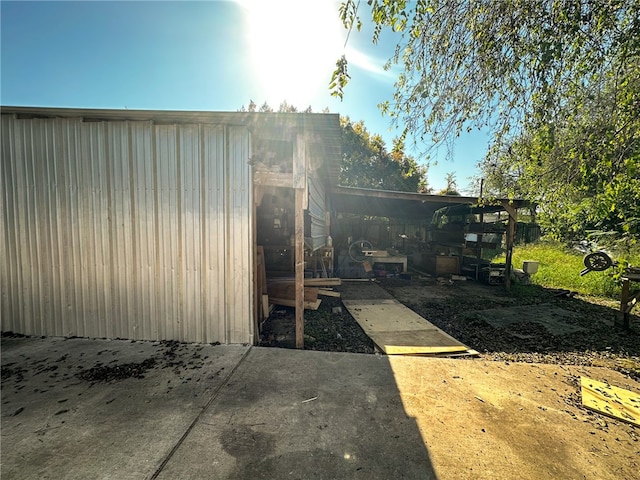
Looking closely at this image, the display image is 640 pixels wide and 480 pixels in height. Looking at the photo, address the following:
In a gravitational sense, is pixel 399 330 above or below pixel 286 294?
below

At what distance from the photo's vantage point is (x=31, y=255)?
3521mm

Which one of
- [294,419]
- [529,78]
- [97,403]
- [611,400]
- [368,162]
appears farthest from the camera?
[368,162]

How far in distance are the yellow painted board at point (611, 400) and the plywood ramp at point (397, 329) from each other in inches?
43.3

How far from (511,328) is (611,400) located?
2.16m

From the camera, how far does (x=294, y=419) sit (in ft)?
6.95

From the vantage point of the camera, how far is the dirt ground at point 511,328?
3590 mm

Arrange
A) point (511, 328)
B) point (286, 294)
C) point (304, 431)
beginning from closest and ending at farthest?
1. point (304, 431)
2. point (511, 328)
3. point (286, 294)

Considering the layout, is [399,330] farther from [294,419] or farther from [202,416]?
[202,416]

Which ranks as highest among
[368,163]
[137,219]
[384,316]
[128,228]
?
[368,163]

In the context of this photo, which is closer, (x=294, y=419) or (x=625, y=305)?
(x=294, y=419)

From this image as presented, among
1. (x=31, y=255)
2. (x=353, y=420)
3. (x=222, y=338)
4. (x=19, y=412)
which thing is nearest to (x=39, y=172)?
(x=31, y=255)

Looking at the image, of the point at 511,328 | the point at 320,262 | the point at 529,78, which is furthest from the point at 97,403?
the point at 511,328

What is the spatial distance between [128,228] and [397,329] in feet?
13.5

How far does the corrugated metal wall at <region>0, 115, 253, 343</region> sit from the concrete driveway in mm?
446
